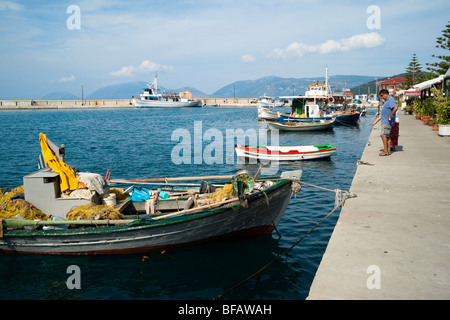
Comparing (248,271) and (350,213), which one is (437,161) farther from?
(248,271)

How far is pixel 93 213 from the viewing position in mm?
9406

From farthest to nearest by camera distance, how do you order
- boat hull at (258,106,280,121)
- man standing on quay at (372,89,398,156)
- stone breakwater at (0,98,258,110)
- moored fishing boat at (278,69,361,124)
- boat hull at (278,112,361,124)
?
stone breakwater at (0,98,258,110), boat hull at (258,106,280,121), moored fishing boat at (278,69,361,124), boat hull at (278,112,361,124), man standing on quay at (372,89,398,156)

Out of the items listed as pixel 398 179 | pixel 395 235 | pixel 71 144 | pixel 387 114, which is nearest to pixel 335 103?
pixel 71 144

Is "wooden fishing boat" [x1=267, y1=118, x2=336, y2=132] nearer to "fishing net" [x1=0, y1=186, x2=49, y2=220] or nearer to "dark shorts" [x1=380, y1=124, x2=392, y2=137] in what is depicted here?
"dark shorts" [x1=380, y1=124, x2=392, y2=137]

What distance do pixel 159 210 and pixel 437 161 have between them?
10417 mm

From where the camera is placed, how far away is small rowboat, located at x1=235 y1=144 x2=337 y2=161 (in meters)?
23.4

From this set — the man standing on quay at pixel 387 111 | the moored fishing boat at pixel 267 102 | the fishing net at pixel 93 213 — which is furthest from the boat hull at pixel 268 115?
the moored fishing boat at pixel 267 102

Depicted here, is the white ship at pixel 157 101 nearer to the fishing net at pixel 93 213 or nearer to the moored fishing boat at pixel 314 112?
the moored fishing boat at pixel 314 112

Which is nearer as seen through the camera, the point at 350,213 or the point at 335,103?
the point at 350,213

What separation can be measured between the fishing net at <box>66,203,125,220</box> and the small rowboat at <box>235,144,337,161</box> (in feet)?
48.6

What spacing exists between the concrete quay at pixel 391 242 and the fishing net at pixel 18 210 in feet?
26.0

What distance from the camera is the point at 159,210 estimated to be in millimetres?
11008

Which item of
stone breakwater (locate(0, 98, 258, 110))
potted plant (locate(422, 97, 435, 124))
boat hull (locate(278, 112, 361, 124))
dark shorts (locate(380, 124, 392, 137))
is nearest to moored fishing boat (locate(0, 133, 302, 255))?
dark shorts (locate(380, 124, 392, 137))

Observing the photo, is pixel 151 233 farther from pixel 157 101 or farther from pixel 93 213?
pixel 157 101
